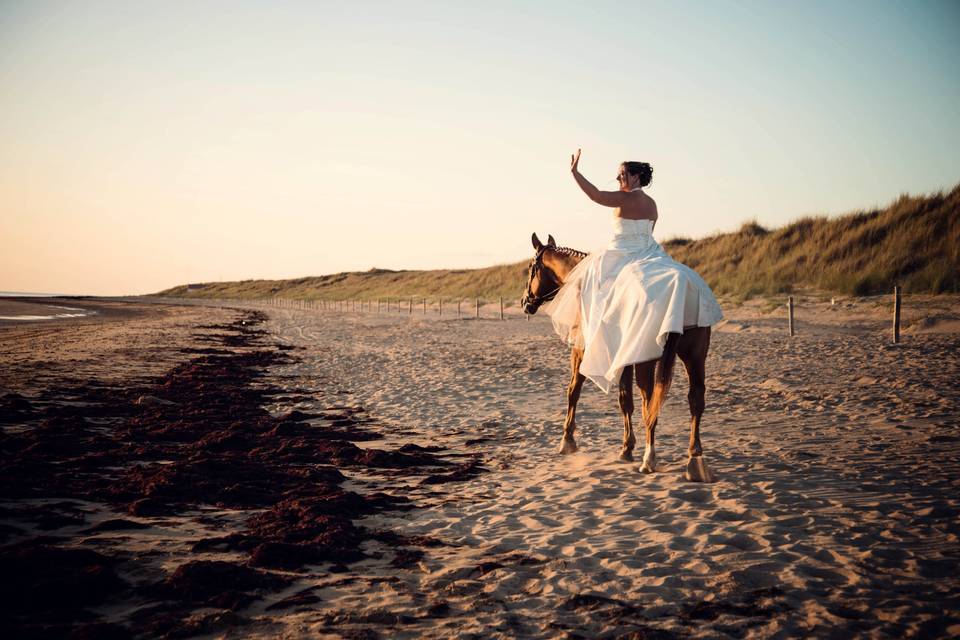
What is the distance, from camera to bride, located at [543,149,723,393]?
5703mm

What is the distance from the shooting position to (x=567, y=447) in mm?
7027

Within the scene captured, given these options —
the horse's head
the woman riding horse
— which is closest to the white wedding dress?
the woman riding horse

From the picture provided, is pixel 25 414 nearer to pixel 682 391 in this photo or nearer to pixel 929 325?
pixel 682 391

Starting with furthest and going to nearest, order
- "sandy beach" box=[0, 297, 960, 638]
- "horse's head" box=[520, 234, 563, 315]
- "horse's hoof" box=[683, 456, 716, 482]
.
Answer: "horse's head" box=[520, 234, 563, 315] → "horse's hoof" box=[683, 456, 716, 482] → "sandy beach" box=[0, 297, 960, 638]

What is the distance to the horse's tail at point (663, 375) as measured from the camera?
573 centimetres

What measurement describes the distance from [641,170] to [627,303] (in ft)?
4.58

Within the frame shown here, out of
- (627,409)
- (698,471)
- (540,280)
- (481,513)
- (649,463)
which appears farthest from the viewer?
(540,280)

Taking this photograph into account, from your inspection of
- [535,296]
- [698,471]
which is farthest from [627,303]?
[535,296]

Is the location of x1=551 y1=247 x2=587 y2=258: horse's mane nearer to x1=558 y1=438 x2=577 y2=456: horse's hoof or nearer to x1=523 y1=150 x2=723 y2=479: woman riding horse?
x1=523 y1=150 x2=723 y2=479: woman riding horse

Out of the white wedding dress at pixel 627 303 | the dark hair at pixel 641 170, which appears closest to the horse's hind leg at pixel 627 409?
the white wedding dress at pixel 627 303

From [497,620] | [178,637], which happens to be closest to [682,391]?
[497,620]

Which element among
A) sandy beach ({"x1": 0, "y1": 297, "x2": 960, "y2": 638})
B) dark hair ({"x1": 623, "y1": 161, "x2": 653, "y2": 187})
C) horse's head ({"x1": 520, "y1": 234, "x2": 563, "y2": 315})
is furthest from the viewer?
horse's head ({"x1": 520, "y1": 234, "x2": 563, "y2": 315})

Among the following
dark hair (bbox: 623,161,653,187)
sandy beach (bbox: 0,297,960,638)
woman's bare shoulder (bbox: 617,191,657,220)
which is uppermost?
dark hair (bbox: 623,161,653,187)

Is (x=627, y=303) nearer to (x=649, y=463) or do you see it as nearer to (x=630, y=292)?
(x=630, y=292)
